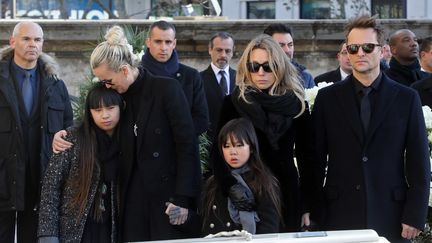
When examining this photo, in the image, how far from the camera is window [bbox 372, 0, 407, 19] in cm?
2422

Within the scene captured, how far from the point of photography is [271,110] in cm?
571

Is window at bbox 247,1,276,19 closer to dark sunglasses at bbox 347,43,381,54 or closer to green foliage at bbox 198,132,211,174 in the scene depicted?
green foliage at bbox 198,132,211,174

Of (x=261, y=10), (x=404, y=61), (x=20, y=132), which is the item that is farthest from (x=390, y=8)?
(x=20, y=132)

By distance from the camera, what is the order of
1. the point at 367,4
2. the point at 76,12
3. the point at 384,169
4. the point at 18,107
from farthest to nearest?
1. the point at 76,12
2. the point at 367,4
3. the point at 18,107
4. the point at 384,169

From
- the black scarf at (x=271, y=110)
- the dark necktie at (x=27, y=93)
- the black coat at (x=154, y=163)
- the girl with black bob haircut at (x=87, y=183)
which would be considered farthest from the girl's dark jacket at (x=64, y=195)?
the dark necktie at (x=27, y=93)

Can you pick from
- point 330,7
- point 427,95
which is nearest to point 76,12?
point 330,7

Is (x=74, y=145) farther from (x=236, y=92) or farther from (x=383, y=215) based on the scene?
(x=383, y=215)

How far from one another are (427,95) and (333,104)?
8.35ft

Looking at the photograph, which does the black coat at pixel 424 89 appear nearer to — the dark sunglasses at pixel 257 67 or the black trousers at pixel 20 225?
the dark sunglasses at pixel 257 67

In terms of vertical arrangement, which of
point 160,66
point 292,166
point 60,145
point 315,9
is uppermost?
point 315,9

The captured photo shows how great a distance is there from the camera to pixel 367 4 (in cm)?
2370

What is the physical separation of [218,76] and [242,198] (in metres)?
3.91

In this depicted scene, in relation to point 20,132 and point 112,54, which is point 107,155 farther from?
point 20,132

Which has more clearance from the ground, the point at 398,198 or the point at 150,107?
the point at 150,107
